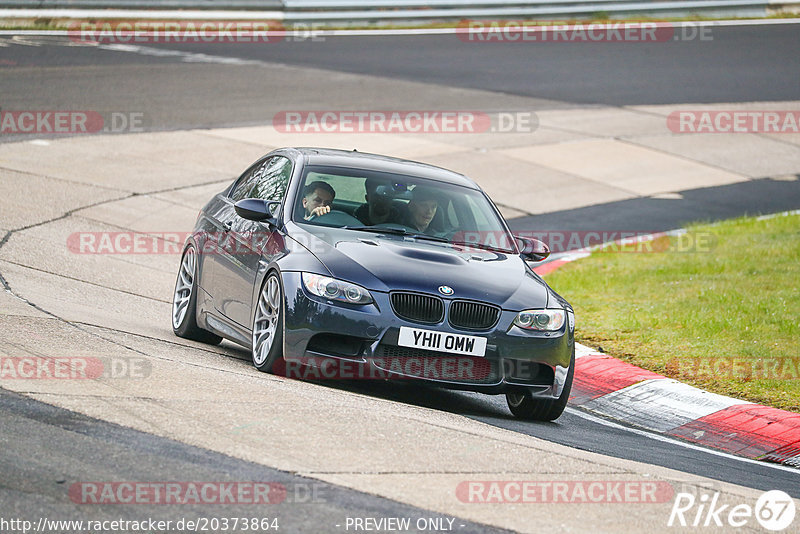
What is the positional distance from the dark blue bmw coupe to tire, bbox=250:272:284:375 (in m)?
0.01

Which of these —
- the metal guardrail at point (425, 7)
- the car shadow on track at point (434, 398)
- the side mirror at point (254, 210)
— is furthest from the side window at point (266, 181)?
the metal guardrail at point (425, 7)

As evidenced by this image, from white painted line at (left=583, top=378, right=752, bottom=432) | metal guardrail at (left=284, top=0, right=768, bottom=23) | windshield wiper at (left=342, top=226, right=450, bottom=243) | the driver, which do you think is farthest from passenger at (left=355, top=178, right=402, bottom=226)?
metal guardrail at (left=284, top=0, right=768, bottom=23)

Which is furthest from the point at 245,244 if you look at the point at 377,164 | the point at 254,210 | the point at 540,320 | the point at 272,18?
the point at 272,18

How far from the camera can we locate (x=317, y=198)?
9.01 meters

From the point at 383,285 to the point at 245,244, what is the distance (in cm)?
158

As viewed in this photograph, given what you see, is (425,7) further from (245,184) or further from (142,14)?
(245,184)

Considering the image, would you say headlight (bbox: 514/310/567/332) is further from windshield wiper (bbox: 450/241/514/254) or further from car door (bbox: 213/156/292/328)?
car door (bbox: 213/156/292/328)

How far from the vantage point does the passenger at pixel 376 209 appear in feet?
29.3

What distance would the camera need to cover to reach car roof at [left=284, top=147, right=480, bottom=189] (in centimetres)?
932

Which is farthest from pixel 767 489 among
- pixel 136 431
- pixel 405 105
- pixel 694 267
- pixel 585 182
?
pixel 405 105

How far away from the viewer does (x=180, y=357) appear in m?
8.45

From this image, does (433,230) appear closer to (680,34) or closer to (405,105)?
(405,105)

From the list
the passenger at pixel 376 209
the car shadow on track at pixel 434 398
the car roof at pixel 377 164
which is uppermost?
the car roof at pixel 377 164

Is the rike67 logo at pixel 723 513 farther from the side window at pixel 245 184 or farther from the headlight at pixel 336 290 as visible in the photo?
the side window at pixel 245 184
